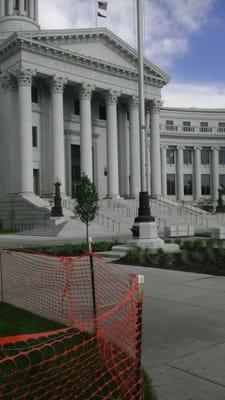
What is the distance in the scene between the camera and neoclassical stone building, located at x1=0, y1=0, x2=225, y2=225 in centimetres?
4859

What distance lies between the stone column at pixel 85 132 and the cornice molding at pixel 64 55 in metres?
2.74

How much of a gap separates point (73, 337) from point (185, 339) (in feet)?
5.45

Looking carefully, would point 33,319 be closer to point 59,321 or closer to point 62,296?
point 59,321

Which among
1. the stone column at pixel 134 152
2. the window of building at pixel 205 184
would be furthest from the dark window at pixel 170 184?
the stone column at pixel 134 152

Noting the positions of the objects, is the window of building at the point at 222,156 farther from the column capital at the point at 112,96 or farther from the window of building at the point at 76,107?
the window of building at the point at 76,107

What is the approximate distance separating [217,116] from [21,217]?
55732 millimetres

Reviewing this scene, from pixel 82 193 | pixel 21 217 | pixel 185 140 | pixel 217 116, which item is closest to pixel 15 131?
pixel 21 217

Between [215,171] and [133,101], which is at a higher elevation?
[133,101]

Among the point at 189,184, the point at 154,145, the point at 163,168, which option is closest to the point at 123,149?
the point at 154,145

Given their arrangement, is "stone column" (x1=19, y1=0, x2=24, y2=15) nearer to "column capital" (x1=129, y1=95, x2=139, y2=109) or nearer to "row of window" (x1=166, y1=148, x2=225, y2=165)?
"column capital" (x1=129, y1=95, x2=139, y2=109)

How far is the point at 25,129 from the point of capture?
48.5 metres

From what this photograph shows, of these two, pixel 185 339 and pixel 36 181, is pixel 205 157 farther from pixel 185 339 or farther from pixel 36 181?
pixel 185 339

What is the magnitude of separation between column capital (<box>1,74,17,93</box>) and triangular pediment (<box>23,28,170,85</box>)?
492 cm

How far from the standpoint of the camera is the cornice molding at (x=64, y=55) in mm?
48094
